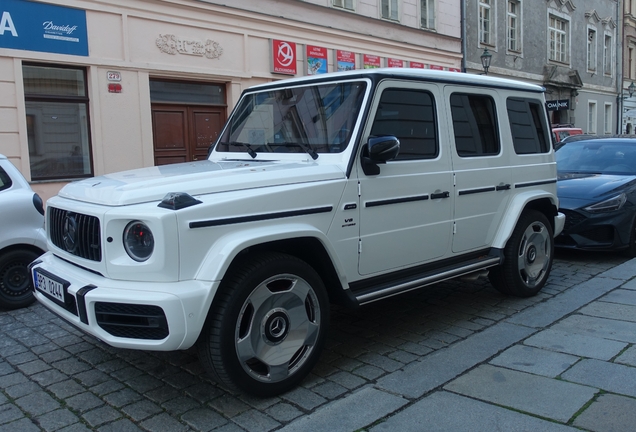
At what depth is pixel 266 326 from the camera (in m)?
3.48

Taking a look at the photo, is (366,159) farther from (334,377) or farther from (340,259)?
(334,377)

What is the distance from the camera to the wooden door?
11898mm

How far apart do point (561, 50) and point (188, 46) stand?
863 inches

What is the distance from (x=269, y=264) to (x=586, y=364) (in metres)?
2.30

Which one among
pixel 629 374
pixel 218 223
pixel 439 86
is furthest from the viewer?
pixel 439 86

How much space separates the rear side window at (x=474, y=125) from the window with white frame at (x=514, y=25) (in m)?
20.3

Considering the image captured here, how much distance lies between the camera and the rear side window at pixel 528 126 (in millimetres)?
5488

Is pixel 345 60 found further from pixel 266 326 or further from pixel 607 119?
pixel 607 119

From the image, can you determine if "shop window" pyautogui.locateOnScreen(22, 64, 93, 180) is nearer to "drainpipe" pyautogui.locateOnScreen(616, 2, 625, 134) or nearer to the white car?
the white car

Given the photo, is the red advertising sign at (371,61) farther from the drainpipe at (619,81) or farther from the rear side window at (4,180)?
the drainpipe at (619,81)

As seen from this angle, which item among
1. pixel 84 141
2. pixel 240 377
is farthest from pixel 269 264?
pixel 84 141

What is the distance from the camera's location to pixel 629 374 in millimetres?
3799

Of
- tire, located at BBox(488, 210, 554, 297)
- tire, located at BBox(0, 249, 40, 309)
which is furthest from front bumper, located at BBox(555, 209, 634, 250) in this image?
tire, located at BBox(0, 249, 40, 309)

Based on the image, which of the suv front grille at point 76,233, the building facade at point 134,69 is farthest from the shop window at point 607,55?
the suv front grille at point 76,233
